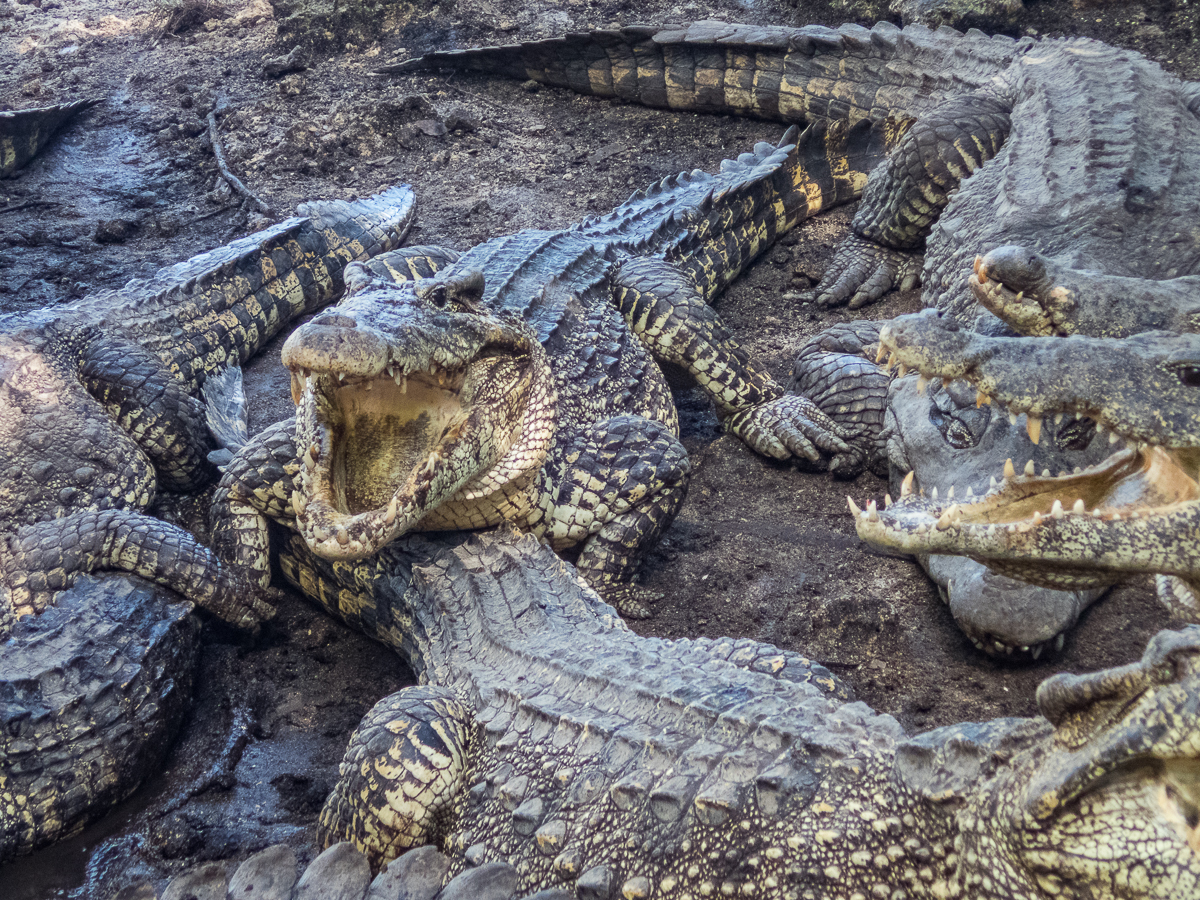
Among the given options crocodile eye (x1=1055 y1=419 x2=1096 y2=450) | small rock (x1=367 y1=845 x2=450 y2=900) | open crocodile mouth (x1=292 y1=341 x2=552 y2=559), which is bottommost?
→ small rock (x1=367 y1=845 x2=450 y2=900)

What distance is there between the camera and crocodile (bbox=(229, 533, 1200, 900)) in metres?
1.31

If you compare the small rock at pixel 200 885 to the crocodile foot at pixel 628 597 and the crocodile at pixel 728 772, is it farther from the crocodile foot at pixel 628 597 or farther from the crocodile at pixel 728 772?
the crocodile foot at pixel 628 597

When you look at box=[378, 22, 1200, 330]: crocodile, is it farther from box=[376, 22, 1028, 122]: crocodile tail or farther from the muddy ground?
the muddy ground

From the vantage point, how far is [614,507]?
311 centimetres

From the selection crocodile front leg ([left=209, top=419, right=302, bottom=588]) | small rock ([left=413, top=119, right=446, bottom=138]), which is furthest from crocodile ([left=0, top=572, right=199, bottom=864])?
small rock ([left=413, top=119, right=446, bottom=138])

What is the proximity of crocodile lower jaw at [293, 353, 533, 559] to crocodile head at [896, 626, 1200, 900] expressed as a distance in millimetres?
1499

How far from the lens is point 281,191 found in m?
5.81

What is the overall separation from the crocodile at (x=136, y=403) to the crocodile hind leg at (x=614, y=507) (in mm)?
1067

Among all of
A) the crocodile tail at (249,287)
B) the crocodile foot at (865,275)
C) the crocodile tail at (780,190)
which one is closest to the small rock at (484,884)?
the crocodile tail at (249,287)

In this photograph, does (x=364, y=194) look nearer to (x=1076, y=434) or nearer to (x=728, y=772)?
(x=1076, y=434)

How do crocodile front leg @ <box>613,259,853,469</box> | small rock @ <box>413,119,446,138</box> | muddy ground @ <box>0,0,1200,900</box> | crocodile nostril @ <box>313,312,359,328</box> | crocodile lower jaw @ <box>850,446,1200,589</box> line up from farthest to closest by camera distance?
1. small rock @ <box>413,119,446,138</box>
2. crocodile front leg @ <box>613,259,853,469</box>
3. muddy ground @ <box>0,0,1200,900</box>
4. crocodile nostril @ <box>313,312,359,328</box>
5. crocodile lower jaw @ <box>850,446,1200,589</box>

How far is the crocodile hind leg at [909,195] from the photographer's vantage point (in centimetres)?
431

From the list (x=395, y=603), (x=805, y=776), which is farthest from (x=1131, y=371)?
(x=395, y=603)

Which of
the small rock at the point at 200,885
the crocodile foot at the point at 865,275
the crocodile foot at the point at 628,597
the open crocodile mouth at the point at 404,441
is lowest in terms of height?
the crocodile foot at the point at 628,597
